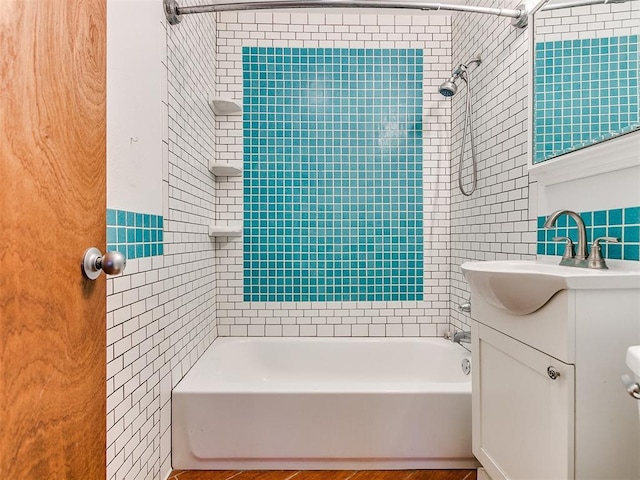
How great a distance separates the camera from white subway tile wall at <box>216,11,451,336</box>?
260cm

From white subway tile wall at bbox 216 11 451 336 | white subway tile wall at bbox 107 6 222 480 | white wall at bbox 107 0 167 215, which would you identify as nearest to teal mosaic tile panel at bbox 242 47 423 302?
white subway tile wall at bbox 216 11 451 336

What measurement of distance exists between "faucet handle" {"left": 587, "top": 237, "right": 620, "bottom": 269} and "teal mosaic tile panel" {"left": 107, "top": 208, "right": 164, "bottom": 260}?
5.05 feet

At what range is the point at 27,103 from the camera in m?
0.57

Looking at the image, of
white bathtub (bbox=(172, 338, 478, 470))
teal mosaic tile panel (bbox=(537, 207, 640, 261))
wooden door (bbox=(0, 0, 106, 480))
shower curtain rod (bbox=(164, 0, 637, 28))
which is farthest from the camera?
white bathtub (bbox=(172, 338, 478, 470))

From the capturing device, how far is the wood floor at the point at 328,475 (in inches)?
68.1

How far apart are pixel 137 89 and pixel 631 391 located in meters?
1.69

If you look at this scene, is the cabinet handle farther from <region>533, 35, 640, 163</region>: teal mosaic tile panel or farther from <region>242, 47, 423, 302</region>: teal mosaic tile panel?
<region>242, 47, 423, 302</region>: teal mosaic tile panel

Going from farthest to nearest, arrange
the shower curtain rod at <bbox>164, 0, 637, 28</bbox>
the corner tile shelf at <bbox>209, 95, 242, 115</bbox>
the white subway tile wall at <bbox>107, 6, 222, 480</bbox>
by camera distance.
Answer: the corner tile shelf at <bbox>209, 95, 242, 115</bbox>
the shower curtain rod at <bbox>164, 0, 637, 28</bbox>
the white subway tile wall at <bbox>107, 6, 222, 480</bbox>

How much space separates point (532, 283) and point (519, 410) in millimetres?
469

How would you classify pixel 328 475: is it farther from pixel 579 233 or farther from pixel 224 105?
pixel 224 105

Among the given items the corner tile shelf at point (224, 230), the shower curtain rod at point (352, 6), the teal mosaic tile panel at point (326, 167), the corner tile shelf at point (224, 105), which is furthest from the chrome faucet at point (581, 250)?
the corner tile shelf at point (224, 105)

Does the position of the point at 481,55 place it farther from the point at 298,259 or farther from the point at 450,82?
the point at 298,259

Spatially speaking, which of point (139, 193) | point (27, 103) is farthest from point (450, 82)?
point (27, 103)

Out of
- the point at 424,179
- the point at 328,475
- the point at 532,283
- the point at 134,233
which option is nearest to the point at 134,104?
the point at 134,233
